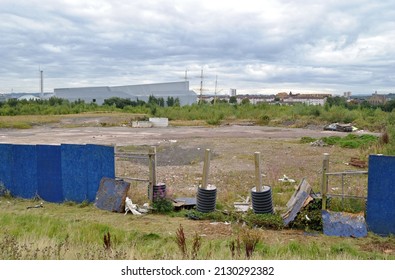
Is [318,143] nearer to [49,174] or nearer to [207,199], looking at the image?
[207,199]

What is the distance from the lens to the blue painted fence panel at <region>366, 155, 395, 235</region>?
5824mm

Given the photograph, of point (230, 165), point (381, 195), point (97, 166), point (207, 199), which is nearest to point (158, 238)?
point (207, 199)

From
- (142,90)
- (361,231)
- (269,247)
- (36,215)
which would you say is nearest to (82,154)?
(36,215)

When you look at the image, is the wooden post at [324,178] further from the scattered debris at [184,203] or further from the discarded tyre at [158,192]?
the discarded tyre at [158,192]

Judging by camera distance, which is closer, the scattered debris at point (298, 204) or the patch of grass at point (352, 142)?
the scattered debris at point (298, 204)

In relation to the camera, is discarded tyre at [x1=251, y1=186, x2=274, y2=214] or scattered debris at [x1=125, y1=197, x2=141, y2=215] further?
scattered debris at [x1=125, y1=197, x2=141, y2=215]

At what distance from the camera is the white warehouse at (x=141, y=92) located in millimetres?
79562

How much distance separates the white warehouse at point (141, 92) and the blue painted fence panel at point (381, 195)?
73.5 m

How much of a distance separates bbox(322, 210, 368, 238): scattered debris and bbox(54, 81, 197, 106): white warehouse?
73.4 metres

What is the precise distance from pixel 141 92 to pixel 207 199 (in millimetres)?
76391

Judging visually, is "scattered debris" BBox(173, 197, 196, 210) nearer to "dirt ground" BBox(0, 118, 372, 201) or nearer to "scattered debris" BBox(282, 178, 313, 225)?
"dirt ground" BBox(0, 118, 372, 201)

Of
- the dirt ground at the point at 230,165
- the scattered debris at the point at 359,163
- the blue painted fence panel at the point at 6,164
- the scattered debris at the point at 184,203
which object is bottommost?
the dirt ground at the point at 230,165

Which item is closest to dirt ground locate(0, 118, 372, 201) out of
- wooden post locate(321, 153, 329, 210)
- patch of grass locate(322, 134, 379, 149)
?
patch of grass locate(322, 134, 379, 149)

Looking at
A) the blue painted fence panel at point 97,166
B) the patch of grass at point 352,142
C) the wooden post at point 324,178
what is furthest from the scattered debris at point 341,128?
the blue painted fence panel at point 97,166
